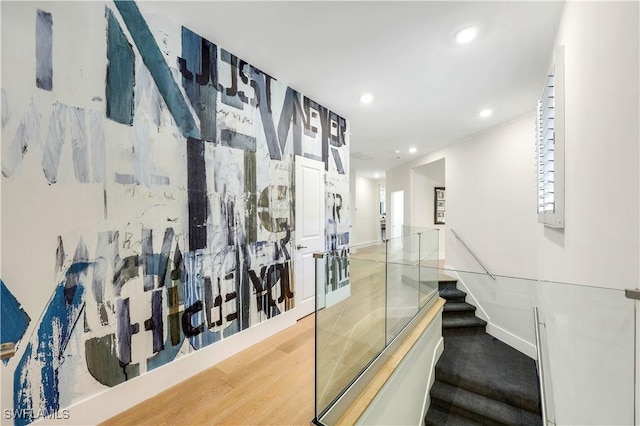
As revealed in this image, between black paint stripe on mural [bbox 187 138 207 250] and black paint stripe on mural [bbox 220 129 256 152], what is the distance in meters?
0.22

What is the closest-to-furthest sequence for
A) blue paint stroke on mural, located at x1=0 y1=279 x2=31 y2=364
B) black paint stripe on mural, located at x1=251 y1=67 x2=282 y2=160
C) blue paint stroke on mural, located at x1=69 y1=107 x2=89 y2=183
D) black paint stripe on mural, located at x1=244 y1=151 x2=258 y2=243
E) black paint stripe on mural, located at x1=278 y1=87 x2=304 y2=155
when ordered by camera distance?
blue paint stroke on mural, located at x1=0 y1=279 x2=31 y2=364
blue paint stroke on mural, located at x1=69 y1=107 x2=89 y2=183
black paint stripe on mural, located at x1=244 y1=151 x2=258 y2=243
black paint stripe on mural, located at x1=251 y1=67 x2=282 y2=160
black paint stripe on mural, located at x1=278 y1=87 x2=304 y2=155

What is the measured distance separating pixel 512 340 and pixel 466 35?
4.10 metres

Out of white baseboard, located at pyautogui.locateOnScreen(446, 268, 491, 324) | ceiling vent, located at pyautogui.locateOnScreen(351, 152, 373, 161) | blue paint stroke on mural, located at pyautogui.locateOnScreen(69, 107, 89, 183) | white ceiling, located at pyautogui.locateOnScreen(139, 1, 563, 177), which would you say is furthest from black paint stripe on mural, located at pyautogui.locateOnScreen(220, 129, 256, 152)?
ceiling vent, located at pyautogui.locateOnScreen(351, 152, 373, 161)

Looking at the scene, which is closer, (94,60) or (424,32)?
(94,60)

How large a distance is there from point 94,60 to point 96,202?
896 millimetres

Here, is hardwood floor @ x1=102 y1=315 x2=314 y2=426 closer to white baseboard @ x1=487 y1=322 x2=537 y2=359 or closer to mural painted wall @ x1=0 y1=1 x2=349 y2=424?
mural painted wall @ x1=0 y1=1 x2=349 y2=424

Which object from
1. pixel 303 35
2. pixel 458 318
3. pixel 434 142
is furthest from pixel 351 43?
pixel 458 318

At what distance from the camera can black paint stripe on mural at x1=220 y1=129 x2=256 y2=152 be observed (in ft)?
7.28

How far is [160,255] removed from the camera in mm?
1799

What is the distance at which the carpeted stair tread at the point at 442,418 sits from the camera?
3345 millimetres

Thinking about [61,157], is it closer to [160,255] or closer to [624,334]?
[160,255]

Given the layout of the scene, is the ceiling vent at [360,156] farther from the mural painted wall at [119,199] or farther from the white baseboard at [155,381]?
the white baseboard at [155,381]

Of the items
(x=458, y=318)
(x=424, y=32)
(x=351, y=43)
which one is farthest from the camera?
(x=458, y=318)

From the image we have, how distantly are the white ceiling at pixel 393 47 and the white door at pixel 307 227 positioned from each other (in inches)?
39.0
